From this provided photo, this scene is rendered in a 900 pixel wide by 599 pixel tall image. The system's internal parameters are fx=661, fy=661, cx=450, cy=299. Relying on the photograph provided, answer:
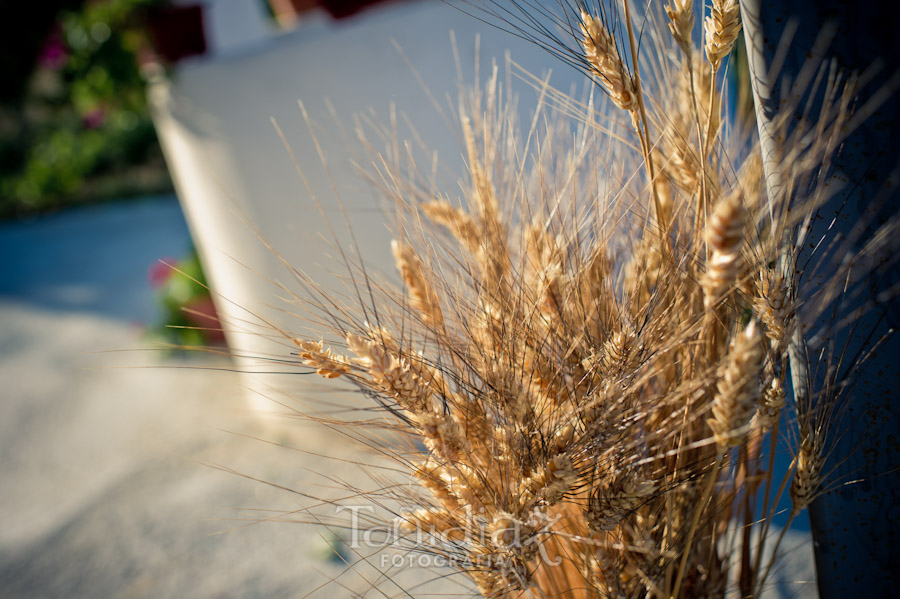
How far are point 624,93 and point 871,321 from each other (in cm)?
43

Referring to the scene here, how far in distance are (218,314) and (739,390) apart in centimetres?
126

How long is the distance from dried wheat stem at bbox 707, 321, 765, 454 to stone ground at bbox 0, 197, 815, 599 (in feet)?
1.54

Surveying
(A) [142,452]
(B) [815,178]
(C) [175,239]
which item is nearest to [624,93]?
(B) [815,178]

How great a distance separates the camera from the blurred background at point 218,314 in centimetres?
189

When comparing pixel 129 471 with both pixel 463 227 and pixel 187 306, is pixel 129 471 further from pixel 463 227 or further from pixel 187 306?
pixel 463 227

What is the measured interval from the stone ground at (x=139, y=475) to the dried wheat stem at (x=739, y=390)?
1.54 feet

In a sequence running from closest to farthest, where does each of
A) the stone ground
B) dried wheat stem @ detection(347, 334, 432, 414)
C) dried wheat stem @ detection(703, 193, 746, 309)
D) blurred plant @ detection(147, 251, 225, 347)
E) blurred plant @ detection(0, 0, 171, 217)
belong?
1. dried wheat stem @ detection(703, 193, 746, 309)
2. dried wheat stem @ detection(347, 334, 432, 414)
3. the stone ground
4. blurred plant @ detection(147, 251, 225, 347)
5. blurred plant @ detection(0, 0, 171, 217)

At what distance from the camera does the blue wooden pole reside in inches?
28.0

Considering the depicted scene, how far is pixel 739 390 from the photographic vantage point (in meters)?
0.56

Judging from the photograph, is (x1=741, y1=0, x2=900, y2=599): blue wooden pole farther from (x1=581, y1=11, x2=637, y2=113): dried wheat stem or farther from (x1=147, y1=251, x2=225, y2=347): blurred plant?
(x1=147, y1=251, x2=225, y2=347): blurred plant

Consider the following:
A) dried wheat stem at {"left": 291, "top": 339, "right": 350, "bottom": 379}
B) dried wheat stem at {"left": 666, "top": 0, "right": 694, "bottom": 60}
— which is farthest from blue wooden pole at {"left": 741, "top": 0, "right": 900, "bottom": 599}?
dried wheat stem at {"left": 291, "top": 339, "right": 350, "bottom": 379}

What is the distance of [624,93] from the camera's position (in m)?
0.65

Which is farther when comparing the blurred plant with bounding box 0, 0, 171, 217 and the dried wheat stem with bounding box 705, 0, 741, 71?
the blurred plant with bounding box 0, 0, 171, 217

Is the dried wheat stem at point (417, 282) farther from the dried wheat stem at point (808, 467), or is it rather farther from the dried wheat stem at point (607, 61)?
the dried wheat stem at point (808, 467)
